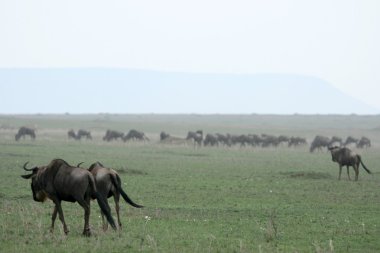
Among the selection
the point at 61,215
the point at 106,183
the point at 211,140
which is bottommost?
the point at 61,215

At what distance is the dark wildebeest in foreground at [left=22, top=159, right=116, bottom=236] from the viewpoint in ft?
49.5

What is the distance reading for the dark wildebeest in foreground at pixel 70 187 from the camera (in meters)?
15.1

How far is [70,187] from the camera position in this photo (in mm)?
15180

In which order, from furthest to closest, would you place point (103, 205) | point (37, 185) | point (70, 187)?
point (37, 185), point (70, 187), point (103, 205)

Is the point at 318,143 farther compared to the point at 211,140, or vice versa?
the point at 211,140

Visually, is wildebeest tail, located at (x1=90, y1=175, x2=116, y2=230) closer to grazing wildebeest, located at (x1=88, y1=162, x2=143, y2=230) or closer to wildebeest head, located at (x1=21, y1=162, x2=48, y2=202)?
grazing wildebeest, located at (x1=88, y1=162, x2=143, y2=230)

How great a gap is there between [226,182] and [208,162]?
448 inches

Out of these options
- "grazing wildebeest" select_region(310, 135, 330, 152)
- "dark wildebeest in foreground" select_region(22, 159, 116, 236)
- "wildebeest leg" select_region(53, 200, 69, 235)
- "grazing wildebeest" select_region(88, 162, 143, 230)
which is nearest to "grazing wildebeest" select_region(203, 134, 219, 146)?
"grazing wildebeest" select_region(310, 135, 330, 152)

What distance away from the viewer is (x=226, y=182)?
2916 centimetres

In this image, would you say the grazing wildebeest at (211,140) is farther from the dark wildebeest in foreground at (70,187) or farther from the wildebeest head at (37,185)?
the dark wildebeest in foreground at (70,187)

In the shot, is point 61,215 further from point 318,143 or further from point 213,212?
point 318,143

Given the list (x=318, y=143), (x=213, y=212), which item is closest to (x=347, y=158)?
(x=213, y=212)

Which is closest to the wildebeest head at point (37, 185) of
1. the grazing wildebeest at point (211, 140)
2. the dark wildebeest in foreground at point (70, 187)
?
the dark wildebeest in foreground at point (70, 187)

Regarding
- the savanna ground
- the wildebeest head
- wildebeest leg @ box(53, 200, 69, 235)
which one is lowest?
the savanna ground
